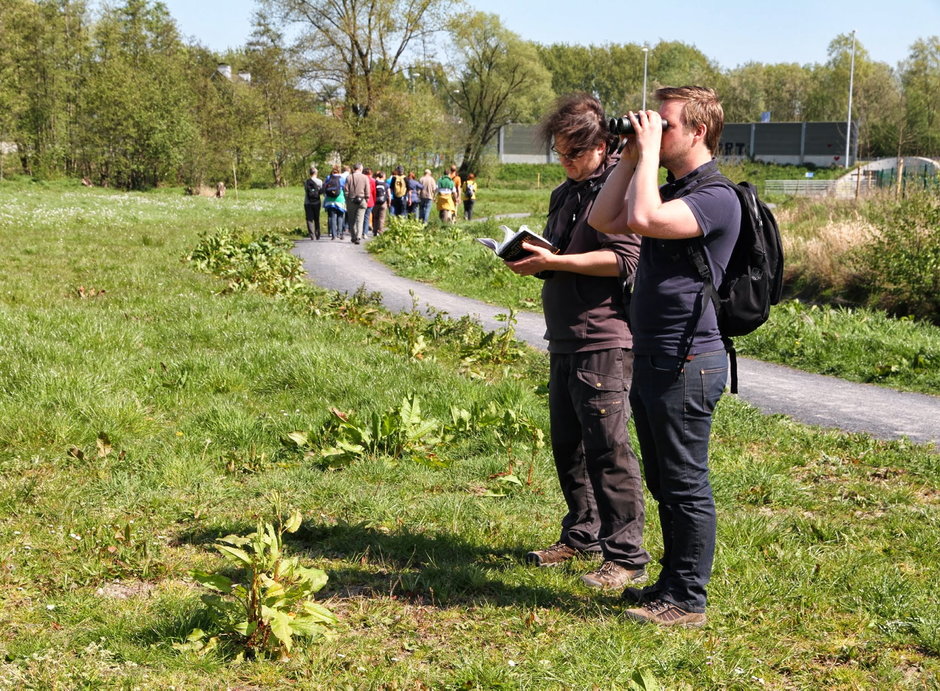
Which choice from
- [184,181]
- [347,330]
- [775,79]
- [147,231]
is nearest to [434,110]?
[184,181]

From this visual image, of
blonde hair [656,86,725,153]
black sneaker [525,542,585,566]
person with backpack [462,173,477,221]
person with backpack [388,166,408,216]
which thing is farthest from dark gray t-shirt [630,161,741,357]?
person with backpack [462,173,477,221]

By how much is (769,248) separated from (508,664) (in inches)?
70.2

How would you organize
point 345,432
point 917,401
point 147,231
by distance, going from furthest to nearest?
point 147,231, point 917,401, point 345,432

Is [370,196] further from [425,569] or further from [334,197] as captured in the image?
[425,569]

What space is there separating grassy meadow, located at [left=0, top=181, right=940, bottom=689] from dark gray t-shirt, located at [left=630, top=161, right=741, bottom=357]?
45.2 inches

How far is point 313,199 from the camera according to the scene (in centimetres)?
2325

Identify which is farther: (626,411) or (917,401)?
(917,401)

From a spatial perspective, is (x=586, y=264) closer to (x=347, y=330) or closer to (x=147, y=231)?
(x=347, y=330)

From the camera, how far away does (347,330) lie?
9.65m

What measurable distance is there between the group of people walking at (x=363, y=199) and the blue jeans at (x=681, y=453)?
63.0 ft

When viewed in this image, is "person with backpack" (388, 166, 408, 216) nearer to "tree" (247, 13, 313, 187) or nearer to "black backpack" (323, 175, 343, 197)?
"black backpack" (323, 175, 343, 197)

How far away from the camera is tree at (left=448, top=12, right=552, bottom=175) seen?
62688 mm

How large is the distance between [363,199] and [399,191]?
16.8ft

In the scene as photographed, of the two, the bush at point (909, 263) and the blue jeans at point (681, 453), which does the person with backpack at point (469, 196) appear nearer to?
the bush at point (909, 263)
